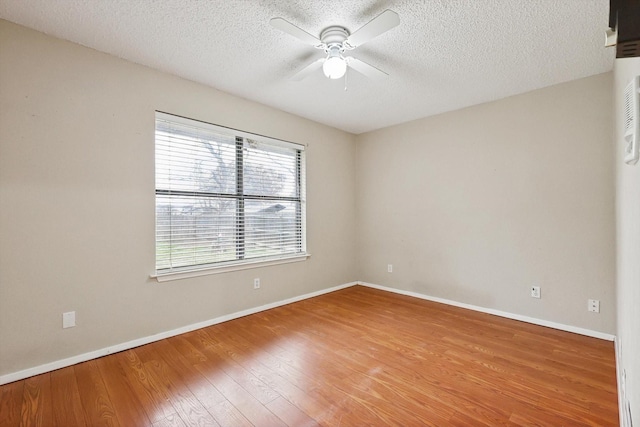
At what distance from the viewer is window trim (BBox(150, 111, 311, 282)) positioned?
276 centimetres

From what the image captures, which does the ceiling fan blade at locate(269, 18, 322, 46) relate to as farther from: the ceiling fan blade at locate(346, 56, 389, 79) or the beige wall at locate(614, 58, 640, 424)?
the beige wall at locate(614, 58, 640, 424)

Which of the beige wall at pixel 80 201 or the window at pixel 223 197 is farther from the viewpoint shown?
the window at pixel 223 197

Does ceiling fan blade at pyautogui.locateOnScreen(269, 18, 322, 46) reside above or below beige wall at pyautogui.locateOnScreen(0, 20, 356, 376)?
above

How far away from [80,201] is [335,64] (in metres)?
2.21

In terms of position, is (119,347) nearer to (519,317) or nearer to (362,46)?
(362,46)

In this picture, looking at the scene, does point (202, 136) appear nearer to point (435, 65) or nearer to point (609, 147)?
point (435, 65)

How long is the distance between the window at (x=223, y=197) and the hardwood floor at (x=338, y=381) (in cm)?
82

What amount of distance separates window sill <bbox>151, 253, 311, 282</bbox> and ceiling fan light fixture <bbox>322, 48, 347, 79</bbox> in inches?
86.8

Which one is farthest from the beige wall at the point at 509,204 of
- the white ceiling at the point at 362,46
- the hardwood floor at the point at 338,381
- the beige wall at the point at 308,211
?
the hardwood floor at the point at 338,381

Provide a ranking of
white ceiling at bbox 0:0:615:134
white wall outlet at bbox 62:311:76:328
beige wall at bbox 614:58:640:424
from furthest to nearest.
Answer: white wall outlet at bbox 62:311:76:328 < white ceiling at bbox 0:0:615:134 < beige wall at bbox 614:58:640:424

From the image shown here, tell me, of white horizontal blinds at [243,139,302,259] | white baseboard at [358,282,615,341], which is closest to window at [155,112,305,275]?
white horizontal blinds at [243,139,302,259]

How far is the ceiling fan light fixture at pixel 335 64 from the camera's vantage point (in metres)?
2.05

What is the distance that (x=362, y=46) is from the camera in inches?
91.3

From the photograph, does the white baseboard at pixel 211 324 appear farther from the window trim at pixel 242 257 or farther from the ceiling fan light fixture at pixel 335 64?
the ceiling fan light fixture at pixel 335 64
